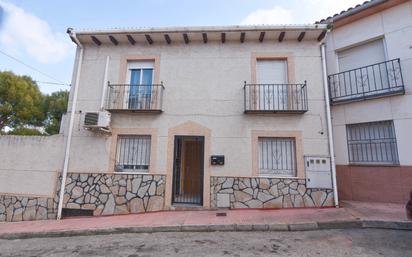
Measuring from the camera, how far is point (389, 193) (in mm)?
6293

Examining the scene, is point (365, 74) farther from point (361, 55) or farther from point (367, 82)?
point (361, 55)

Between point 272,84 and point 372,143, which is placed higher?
point 272,84

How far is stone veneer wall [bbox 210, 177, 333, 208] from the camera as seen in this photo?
6.44 metres

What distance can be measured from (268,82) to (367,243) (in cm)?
527

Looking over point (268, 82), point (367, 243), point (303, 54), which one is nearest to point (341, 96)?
point (303, 54)

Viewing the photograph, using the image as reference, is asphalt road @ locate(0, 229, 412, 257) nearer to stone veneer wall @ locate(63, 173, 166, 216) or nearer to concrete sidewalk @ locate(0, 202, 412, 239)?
concrete sidewalk @ locate(0, 202, 412, 239)

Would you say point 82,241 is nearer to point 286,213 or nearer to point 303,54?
point 286,213

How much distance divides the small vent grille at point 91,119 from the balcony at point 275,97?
507cm

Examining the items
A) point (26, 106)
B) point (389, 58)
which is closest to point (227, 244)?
point (389, 58)

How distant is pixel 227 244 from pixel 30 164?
716cm

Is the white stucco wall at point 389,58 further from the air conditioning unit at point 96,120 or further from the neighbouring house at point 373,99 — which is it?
the air conditioning unit at point 96,120

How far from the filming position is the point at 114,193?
6.75m

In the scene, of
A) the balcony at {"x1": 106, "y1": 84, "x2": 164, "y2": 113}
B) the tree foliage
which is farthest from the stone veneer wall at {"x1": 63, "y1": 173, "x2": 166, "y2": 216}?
the tree foliage

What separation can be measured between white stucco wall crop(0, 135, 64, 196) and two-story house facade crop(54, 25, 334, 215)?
0.52 m
